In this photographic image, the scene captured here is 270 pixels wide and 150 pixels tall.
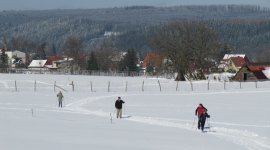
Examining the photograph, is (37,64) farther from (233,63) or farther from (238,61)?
(238,61)

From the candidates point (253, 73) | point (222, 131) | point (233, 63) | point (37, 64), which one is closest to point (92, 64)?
point (233, 63)

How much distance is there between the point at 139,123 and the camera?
31078 millimetres

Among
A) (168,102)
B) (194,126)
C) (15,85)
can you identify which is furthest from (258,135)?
(15,85)

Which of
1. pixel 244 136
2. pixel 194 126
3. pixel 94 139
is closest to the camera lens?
pixel 94 139

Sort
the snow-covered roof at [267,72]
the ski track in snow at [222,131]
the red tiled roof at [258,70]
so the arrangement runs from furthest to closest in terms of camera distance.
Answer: the snow-covered roof at [267,72]
the red tiled roof at [258,70]
the ski track in snow at [222,131]

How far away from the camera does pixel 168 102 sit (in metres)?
46.7

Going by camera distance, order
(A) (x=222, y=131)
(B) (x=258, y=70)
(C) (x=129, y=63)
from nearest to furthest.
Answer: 1. (A) (x=222, y=131)
2. (B) (x=258, y=70)
3. (C) (x=129, y=63)

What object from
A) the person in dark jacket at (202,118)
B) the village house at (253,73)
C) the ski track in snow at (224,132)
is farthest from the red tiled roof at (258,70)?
the person in dark jacket at (202,118)

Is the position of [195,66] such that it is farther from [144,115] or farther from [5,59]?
[5,59]

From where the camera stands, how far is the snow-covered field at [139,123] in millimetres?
21297

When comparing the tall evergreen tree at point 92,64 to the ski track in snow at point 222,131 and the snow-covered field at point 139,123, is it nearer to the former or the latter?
the snow-covered field at point 139,123

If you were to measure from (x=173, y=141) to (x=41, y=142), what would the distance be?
5717 mm

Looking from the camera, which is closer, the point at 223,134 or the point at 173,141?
the point at 173,141

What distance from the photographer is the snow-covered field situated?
69.9 feet
